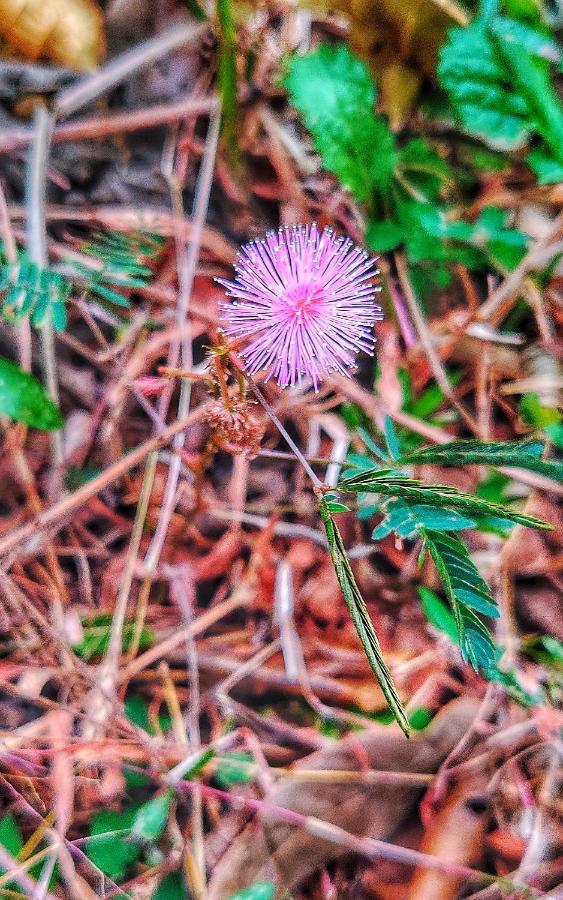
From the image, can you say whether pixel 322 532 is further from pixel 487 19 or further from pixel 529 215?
pixel 487 19

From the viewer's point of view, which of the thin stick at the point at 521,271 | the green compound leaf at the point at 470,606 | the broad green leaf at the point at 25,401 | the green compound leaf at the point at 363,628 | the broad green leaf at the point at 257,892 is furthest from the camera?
the thin stick at the point at 521,271

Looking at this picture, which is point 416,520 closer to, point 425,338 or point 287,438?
point 287,438

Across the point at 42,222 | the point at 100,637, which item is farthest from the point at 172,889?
the point at 42,222

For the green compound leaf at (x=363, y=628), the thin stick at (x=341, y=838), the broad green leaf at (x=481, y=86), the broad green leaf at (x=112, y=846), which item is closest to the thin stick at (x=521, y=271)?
the broad green leaf at (x=481, y=86)

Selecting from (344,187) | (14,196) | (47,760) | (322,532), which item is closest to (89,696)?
(47,760)

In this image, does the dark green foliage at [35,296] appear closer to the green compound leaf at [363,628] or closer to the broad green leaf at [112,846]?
the green compound leaf at [363,628]

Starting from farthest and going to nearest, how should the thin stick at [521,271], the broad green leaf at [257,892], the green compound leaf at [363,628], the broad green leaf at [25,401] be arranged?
the thin stick at [521,271] → the broad green leaf at [25,401] → the broad green leaf at [257,892] → the green compound leaf at [363,628]
